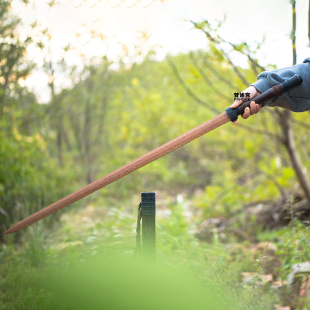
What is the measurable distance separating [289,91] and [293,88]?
2cm

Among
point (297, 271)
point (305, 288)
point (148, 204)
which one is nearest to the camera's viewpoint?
point (148, 204)

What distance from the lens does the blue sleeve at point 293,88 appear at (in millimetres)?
1468

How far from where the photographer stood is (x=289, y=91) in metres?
1.48

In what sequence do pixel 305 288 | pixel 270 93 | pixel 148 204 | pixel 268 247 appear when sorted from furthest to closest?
pixel 268 247 → pixel 305 288 → pixel 148 204 → pixel 270 93

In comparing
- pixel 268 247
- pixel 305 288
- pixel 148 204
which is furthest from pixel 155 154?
pixel 268 247

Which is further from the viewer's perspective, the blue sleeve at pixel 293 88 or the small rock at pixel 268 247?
the small rock at pixel 268 247

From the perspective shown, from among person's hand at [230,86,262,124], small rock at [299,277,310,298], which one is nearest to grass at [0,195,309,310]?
small rock at [299,277,310,298]

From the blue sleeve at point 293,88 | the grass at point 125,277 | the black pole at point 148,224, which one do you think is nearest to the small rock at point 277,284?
the grass at point 125,277

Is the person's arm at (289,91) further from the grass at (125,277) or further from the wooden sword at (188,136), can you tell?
the grass at (125,277)

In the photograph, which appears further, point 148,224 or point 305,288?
point 305,288

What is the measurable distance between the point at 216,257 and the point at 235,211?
84.4 inches

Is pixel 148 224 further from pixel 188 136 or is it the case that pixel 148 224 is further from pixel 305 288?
pixel 305 288

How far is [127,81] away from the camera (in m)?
7.41

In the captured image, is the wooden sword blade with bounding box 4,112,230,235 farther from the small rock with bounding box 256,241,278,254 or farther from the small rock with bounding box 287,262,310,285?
the small rock with bounding box 256,241,278,254
